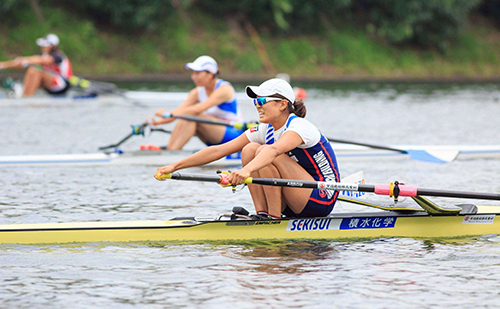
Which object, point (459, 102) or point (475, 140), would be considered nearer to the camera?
point (475, 140)

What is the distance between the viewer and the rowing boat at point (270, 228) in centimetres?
621

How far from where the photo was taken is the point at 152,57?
32.3 metres

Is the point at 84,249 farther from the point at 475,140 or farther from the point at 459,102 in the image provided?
the point at 459,102

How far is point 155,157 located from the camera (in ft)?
35.3

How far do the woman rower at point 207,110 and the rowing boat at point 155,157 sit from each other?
0.25 m

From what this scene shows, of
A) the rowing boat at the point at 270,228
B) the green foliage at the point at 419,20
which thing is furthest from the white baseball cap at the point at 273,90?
the green foliage at the point at 419,20

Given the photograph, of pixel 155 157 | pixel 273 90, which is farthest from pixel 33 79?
pixel 273 90

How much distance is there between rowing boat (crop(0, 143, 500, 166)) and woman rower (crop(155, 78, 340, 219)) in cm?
415

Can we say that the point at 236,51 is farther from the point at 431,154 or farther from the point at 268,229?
the point at 268,229

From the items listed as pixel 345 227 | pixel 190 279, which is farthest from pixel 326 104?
pixel 190 279

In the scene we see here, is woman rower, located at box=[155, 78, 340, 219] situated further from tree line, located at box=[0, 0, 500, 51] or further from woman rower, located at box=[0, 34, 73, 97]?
tree line, located at box=[0, 0, 500, 51]

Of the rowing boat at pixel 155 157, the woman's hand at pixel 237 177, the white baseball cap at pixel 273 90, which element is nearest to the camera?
the woman's hand at pixel 237 177

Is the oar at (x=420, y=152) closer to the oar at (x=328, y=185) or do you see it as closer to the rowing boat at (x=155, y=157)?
the rowing boat at (x=155, y=157)

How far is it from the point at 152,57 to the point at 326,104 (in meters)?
12.4
